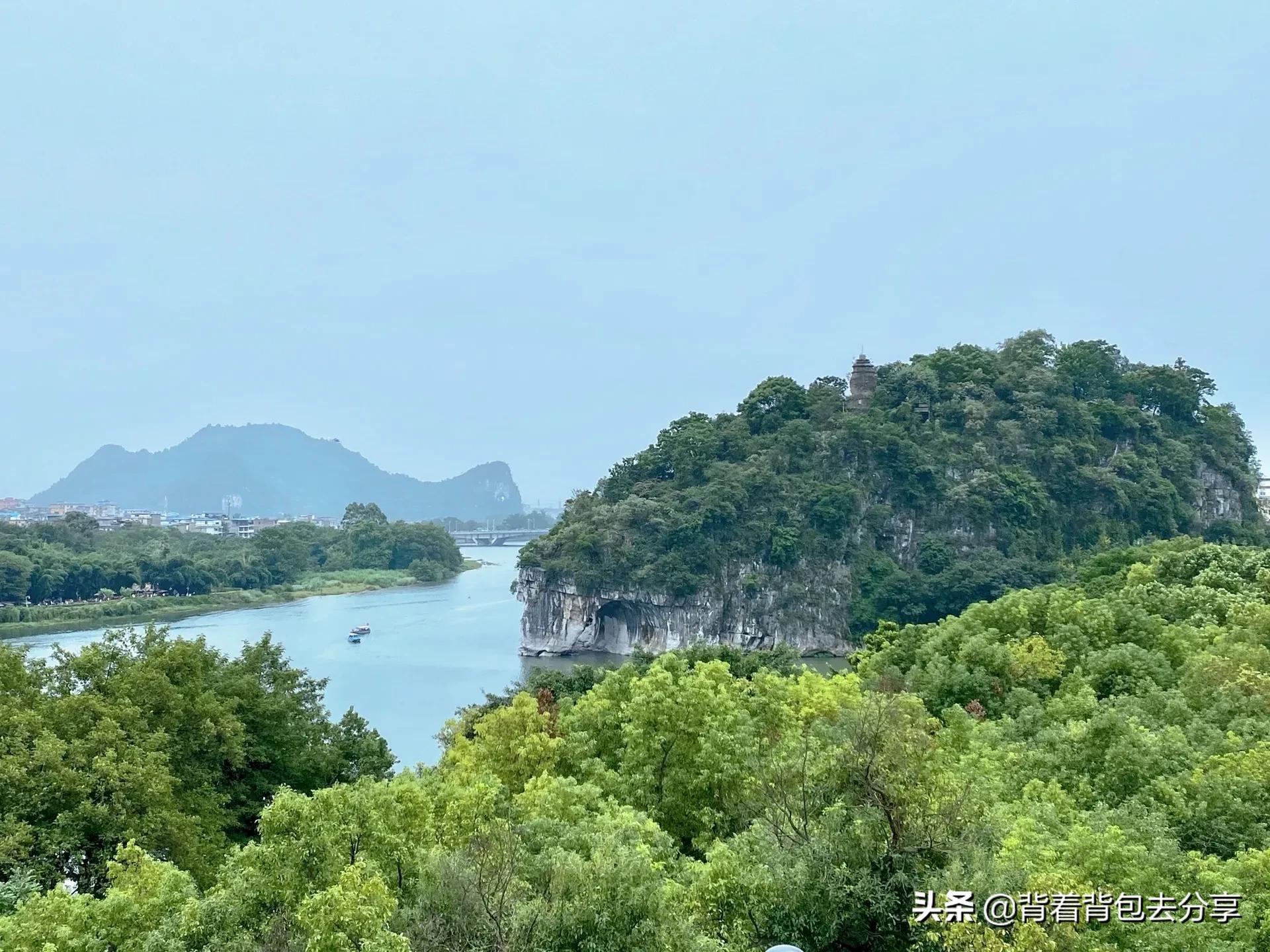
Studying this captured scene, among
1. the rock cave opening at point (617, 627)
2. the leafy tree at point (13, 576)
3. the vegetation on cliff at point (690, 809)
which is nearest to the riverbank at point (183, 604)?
the leafy tree at point (13, 576)

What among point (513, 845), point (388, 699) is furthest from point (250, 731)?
point (388, 699)

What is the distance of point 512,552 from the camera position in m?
117

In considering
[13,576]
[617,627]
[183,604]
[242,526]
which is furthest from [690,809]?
[242,526]

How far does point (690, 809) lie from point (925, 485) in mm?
38197

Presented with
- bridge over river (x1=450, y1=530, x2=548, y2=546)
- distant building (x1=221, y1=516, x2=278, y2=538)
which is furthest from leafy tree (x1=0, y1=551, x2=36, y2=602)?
bridge over river (x1=450, y1=530, x2=548, y2=546)

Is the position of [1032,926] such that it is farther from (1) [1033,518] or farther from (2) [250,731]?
(1) [1033,518]

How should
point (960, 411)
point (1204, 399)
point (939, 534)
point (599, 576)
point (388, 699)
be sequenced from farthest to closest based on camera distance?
1. point (1204, 399)
2. point (960, 411)
3. point (939, 534)
4. point (599, 576)
5. point (388, 699)

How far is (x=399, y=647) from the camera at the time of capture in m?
41.5

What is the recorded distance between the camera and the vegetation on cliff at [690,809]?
6430 mm

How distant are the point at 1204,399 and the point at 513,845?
57471mm

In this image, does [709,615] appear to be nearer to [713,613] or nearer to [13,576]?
[713,613]

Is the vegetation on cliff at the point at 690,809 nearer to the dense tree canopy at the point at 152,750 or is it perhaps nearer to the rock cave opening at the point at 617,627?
the dense tree canopy at the point at 152,750

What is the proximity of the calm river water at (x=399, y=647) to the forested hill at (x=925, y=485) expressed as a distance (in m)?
5.72

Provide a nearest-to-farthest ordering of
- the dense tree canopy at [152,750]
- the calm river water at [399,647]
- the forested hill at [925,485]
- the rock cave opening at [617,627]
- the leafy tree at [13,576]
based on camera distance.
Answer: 1. the dense tree canopy at [152,750]
2. the calm river water at [399,647]
3. the forested hill at [925,485]
4. the rock cave opening at [617,627]
5. the leafy tree at [13,576]
